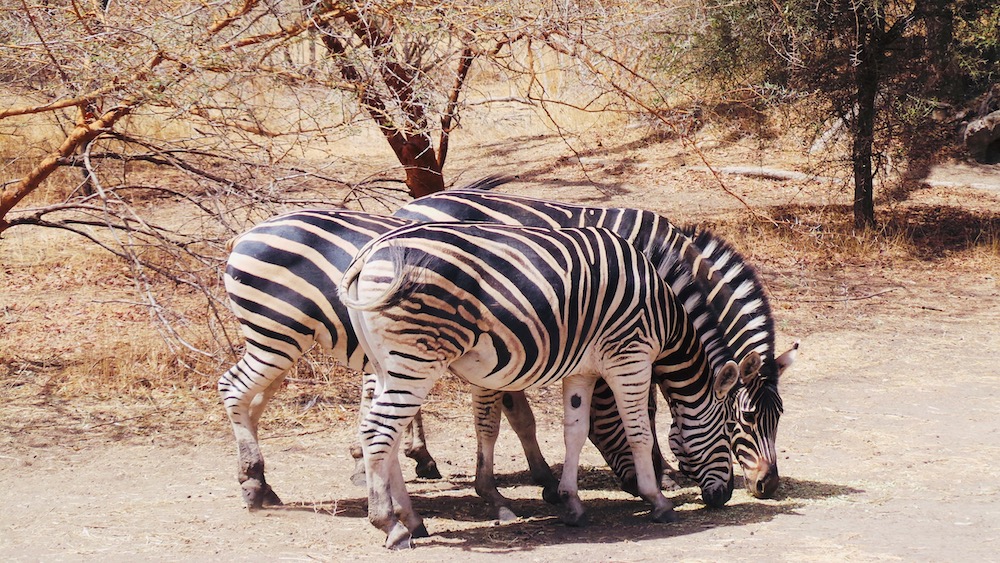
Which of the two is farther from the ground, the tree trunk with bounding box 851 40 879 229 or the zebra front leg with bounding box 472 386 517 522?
the tree trunk with bounding box 851 40 879 229

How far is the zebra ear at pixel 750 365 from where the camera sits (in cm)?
544

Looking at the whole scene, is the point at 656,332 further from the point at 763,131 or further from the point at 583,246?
the point at 763,131

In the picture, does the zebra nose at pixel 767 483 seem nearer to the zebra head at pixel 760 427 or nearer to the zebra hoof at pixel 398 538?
the zebra head at pixel 760 427

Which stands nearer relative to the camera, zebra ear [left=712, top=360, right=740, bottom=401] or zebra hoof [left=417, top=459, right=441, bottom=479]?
zebra ear [left=712, top=360, right=740, bottom=401]

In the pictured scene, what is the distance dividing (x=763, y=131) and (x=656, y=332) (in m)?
9.23

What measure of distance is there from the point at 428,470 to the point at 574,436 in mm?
1384

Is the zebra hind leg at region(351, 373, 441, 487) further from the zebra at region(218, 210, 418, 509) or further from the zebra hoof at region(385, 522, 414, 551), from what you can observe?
the zebra hoof at region(385, 522, 414, 551)

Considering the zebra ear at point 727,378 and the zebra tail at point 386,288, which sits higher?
the zebra tail at point 386,288

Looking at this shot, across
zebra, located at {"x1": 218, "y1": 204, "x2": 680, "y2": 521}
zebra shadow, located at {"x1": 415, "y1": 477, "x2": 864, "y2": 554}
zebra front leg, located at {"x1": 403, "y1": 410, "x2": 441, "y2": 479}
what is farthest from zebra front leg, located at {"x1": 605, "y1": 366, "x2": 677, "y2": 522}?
zebra front leg, located at {"x1": 403, "y1": 410, "x2": 441, "y2": 479}

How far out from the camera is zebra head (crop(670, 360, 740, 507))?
18.5ft

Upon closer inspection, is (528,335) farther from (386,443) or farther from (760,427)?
(760,427)

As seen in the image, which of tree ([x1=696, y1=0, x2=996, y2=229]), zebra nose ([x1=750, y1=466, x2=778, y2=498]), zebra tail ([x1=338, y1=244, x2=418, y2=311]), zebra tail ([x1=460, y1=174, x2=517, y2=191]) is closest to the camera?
zebra tail ([x1=338, y1=244, x2=418, y2=311])

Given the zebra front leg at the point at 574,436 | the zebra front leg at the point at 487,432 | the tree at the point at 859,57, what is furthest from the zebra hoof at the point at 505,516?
the tree at the point at 859,57

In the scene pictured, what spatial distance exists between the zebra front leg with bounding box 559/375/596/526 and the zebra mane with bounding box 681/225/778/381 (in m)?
0.93
